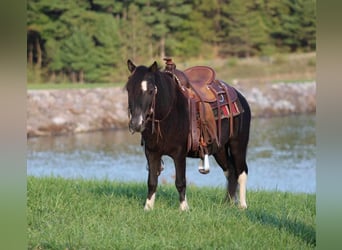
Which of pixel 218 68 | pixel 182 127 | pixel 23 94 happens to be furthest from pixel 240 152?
pixel 218 68

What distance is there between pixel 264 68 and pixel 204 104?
28165mm

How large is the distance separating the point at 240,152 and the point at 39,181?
6.94 feet

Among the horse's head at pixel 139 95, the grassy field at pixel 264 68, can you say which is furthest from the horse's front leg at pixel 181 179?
the grassy field at pixel 264 68

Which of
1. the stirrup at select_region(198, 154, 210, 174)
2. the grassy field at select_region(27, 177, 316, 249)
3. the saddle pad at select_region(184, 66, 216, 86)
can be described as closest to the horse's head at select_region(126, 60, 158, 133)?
the grassy field at select_region(27, 177, 316, 249)

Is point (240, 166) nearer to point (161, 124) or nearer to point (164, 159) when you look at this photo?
point (161, 124)

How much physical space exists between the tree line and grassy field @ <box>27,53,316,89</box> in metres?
0.73

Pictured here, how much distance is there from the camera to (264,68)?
33.3 m

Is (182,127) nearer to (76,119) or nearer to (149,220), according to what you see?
(149,220)

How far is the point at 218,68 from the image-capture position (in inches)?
1226

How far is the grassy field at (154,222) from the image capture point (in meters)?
4.05

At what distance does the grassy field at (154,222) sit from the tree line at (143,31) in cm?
2193

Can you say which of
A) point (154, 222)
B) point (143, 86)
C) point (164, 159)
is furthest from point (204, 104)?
point (164, 159)

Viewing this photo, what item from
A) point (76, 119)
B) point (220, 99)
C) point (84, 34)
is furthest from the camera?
point (84, 34)

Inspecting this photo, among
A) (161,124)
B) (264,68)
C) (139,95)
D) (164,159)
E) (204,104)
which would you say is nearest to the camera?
(139,95)
